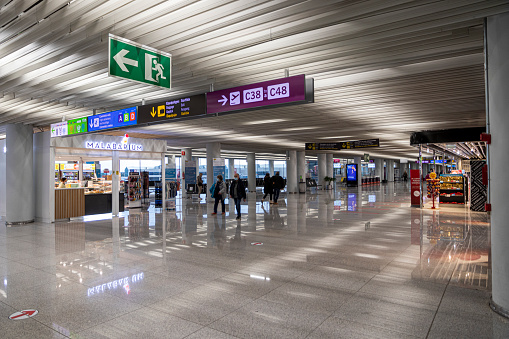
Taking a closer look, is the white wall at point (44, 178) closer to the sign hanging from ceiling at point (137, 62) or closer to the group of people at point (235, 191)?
the group of people at point (235, 191)

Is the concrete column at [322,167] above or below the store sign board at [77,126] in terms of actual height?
below

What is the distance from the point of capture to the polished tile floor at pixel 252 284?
3.44 metres

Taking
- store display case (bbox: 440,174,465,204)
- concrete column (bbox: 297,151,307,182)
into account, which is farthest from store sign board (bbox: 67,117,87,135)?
concrete column (bbox: 297,151,307,182)

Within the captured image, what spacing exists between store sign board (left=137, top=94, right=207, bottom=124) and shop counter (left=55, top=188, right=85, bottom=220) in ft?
21.9

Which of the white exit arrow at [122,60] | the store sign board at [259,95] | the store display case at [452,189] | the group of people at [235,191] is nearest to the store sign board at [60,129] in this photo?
the group of people at [235,191]

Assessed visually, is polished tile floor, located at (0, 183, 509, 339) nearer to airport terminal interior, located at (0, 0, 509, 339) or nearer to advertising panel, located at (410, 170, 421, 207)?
airport terminal interior, located at (0, 0, 509, 339)

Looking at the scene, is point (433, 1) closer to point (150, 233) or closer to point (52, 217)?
point (150, 233)

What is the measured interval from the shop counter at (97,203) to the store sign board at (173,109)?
24.7 feet

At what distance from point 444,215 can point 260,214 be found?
22.1ft

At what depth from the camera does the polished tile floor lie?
3441 millimetres

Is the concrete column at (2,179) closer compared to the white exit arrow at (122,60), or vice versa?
the white exit arrow at (122,60)

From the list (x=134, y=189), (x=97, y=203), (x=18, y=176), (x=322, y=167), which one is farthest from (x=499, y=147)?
(x=322, y=167)

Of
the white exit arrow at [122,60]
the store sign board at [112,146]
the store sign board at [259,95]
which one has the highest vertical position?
the white exit arrow at [122,60]

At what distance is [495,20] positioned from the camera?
12.7 feet
